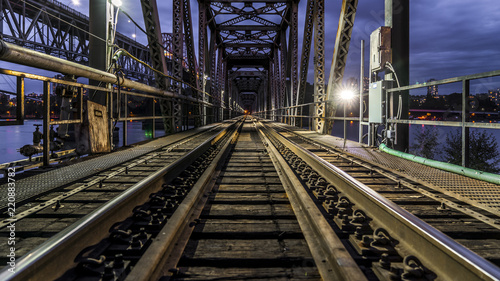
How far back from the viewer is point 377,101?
20.0ft

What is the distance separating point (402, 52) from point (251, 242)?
18.1 feet

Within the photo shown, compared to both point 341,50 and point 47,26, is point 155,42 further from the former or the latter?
point 47,26

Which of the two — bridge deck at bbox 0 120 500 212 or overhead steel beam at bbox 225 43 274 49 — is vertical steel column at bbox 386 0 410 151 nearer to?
bridge deck at bbox 0 120 500 212

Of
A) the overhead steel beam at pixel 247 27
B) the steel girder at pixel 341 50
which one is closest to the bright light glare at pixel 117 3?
the steel girder at pixel 341 50

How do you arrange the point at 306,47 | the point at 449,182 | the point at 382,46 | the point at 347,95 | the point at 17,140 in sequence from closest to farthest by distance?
1. the point at 449,182
2. the point at 382,46
3. the point at 347,95
4. the point at 306,47
5. the point at 17,140

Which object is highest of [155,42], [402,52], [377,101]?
[155,42]

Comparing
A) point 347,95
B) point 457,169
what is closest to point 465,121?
point 457,169

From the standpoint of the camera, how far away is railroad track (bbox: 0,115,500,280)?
1.47 m

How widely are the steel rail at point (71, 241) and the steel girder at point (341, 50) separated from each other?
6.57 meters

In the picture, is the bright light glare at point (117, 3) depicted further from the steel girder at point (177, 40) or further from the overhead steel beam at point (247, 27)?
the overhead steel beam at point (247, 27)

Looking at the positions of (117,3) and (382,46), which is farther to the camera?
(117,3)

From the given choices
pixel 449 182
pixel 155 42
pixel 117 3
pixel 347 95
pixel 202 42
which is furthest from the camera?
pixel 202 42

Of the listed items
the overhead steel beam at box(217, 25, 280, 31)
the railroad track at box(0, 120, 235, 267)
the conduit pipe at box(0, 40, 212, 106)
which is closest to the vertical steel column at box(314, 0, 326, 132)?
the conduit pipe at box(0, 40, 212, 106)

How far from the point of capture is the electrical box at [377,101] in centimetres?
595
